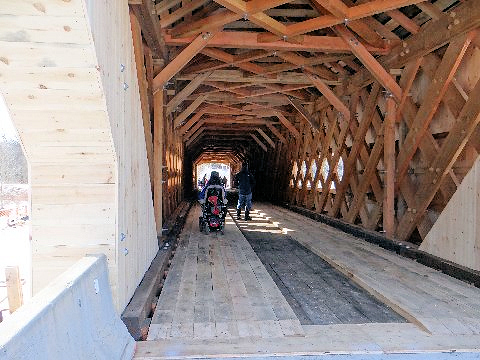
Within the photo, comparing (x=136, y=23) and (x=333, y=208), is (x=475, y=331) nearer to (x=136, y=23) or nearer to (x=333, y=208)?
(x=136, y=23)

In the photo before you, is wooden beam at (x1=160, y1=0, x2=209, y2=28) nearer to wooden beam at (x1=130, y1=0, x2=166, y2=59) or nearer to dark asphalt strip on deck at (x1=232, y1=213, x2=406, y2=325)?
wooden beam at (x1=130, y1=0, x2=166, y2=59)

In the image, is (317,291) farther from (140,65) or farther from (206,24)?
(206,24)

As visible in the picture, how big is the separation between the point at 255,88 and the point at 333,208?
3.76 metres

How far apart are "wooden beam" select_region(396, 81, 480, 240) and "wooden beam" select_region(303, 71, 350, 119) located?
316 cm

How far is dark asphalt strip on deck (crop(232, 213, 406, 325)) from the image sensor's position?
3.65 meters

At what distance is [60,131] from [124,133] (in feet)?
2.14

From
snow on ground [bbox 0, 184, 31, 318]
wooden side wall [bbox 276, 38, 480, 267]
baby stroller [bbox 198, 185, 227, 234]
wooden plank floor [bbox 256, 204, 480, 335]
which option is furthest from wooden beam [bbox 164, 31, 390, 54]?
snow on ground [bbox 0, 184, 31, 318]

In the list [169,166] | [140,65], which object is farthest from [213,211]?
[140,65]

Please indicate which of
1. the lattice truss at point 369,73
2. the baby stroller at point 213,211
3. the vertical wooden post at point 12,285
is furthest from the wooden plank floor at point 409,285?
the vertical wooden post at point 12,285

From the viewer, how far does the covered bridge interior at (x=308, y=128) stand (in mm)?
2885

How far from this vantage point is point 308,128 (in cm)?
1220

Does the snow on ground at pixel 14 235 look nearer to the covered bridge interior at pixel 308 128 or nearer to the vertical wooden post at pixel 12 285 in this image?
the vertical wooden post at pixel 12 285

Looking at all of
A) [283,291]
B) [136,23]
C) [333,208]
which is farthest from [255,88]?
[283,291]

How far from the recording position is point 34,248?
3.25 metres
